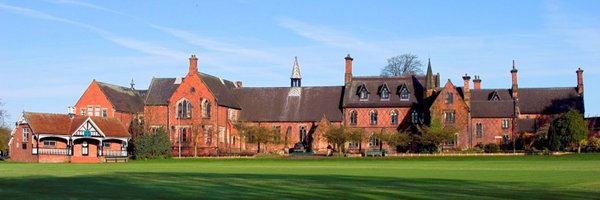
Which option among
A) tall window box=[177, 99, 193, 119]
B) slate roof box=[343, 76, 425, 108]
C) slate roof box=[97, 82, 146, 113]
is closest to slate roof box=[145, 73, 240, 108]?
tall window box=[177, 99, 193, 119]

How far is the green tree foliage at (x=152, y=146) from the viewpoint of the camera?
77875mm

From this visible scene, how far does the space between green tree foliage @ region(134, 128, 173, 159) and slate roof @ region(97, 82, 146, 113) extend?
11.8m

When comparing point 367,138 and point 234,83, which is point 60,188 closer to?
point 367,138

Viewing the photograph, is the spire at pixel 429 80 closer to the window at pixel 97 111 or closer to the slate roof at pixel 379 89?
the slate roof at pixel 379 89

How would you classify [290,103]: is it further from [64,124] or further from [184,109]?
[64,124]

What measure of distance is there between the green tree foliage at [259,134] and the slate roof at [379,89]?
842cm

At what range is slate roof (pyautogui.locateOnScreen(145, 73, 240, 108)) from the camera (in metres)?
88.6

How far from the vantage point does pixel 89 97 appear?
90.0m

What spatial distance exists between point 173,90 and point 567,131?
41637 mm

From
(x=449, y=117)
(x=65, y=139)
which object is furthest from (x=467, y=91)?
(x=65, y=139)

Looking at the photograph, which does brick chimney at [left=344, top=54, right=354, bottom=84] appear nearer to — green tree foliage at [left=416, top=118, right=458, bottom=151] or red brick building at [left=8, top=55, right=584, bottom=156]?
red brick building at [left=8, top=55, right=584, bottom=156]

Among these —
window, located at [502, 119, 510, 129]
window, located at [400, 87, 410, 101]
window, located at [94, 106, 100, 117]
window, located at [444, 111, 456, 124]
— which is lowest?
window, located at [502, 119, 510, 129]

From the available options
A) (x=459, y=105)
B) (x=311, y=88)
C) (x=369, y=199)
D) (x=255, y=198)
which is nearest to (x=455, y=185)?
(x=369, y=199)

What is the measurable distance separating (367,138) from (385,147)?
2094 mm
